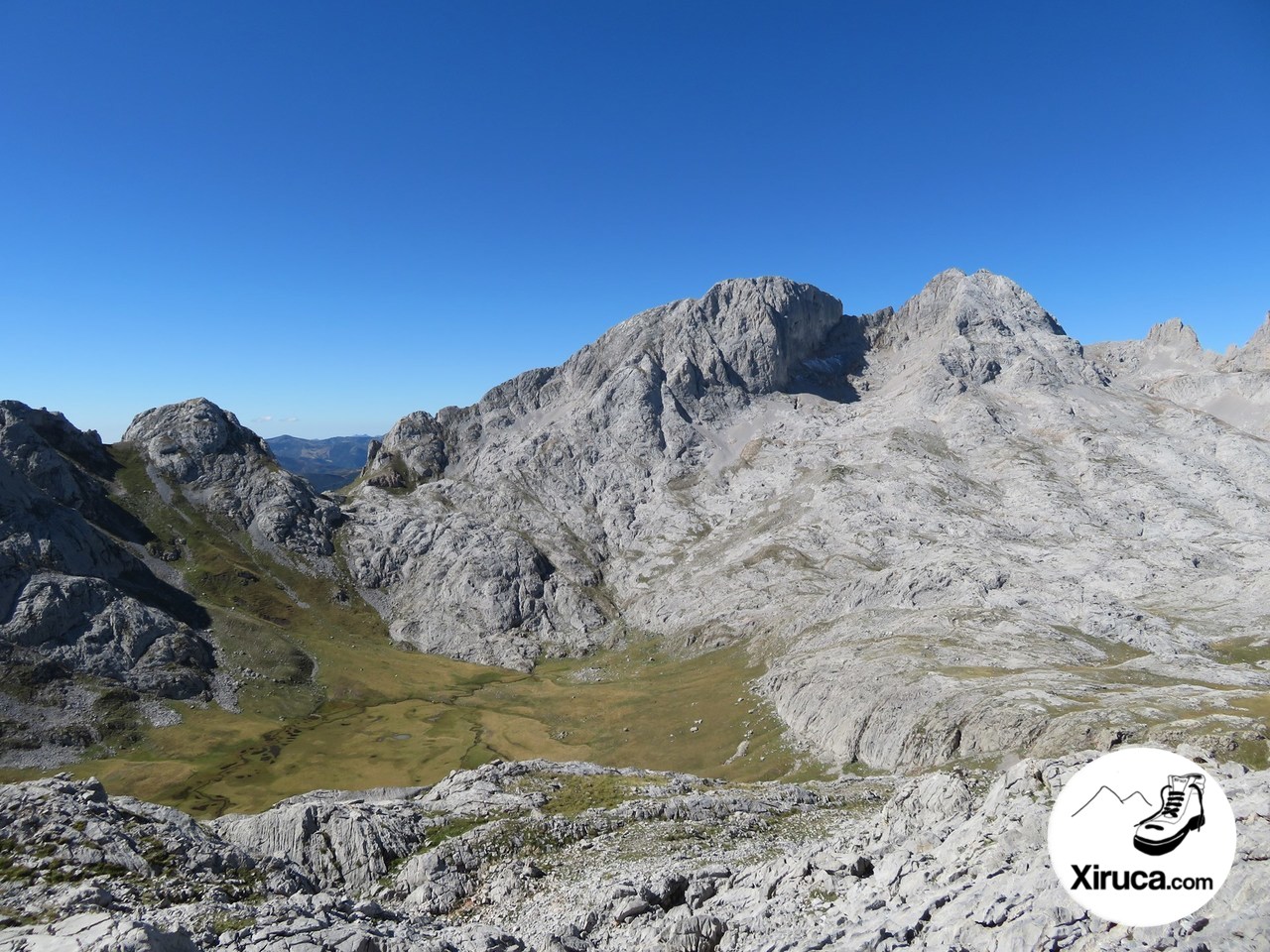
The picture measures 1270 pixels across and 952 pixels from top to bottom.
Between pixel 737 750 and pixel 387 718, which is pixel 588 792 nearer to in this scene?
pixel 737 750

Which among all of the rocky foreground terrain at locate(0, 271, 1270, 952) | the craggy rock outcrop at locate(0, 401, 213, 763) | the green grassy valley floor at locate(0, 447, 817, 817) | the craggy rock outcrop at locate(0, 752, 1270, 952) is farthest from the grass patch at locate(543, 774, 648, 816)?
the craggy rock outcrop at locate(0, 401, 213, 763)

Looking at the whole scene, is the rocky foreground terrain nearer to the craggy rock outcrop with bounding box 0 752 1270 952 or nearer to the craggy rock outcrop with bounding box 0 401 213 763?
the craggy rock outcrop with bounding box 0 752 1270 952

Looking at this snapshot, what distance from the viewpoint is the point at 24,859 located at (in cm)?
2742

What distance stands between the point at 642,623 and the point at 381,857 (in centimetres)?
15681

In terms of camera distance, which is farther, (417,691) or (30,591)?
(417,691)

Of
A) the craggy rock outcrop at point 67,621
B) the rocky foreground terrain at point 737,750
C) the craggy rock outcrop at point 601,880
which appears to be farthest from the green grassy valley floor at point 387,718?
the craggy rock outcrop at point 601,880

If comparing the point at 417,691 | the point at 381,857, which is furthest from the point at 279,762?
the point at 381,857

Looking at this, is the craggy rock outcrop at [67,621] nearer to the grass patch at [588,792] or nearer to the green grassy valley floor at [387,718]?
the green grassy valley floor at [387,718]

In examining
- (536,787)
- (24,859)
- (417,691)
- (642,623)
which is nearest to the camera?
(24,859)

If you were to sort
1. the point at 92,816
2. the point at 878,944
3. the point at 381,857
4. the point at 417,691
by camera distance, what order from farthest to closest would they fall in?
the point at 417,691, the point at 381,857, the point at 92,816, the point at 878,944

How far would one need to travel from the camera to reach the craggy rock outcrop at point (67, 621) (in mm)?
125938

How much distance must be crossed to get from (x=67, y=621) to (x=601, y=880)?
165m

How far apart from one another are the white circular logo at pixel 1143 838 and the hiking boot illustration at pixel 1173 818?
2 cm

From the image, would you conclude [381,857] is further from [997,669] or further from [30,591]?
[30,591]
